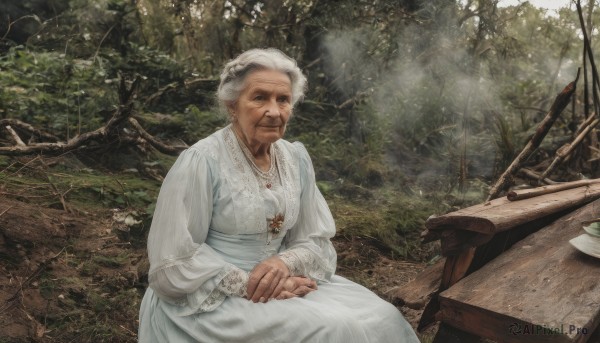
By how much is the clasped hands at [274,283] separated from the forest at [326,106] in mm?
2089

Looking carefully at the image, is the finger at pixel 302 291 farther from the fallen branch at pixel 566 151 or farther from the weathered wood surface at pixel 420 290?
the fallen branch at pixel 566 151

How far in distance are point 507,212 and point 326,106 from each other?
17.8ft

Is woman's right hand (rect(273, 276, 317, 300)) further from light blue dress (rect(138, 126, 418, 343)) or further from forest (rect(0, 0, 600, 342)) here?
forest (rect(0, 0, 600, 342))

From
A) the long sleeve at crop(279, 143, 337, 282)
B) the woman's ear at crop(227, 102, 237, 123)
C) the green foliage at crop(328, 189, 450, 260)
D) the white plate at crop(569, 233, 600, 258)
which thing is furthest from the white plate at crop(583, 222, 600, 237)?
the green foliage at crop(328, 189, 450, 260)

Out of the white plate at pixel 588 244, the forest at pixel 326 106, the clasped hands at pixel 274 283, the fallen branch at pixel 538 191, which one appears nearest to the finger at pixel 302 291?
the clasped hands at pixel 274 283

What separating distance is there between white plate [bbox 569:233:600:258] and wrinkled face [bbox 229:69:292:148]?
4.80 ft

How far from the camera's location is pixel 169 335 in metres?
2.02

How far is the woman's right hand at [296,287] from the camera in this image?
2100 mm

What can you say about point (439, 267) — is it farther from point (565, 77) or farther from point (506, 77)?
point (565, 77)

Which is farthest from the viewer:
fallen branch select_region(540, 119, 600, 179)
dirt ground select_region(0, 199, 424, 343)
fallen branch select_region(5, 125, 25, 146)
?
fallen branch select_region(540, 119, 600, 179)

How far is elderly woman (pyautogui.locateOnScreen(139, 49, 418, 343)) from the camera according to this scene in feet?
6.47

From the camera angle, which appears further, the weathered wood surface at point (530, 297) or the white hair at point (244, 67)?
the white hair at point (244, 67)

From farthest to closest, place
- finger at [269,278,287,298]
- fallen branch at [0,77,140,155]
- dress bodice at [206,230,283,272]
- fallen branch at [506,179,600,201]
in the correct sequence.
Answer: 1. fallen branch at [0,77,140,155]
2. fallen branch at [506,179,600,201]
3. dress bodice at [206,230,283,272]
4. finger at [269,278,287,298]

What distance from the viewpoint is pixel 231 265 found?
2.10 meters
